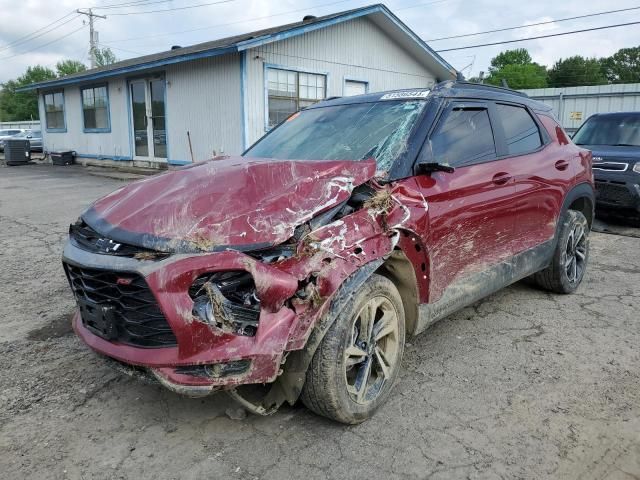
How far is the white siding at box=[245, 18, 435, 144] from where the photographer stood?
12.9 metres

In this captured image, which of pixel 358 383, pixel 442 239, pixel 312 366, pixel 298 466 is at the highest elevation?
pixel 442 239

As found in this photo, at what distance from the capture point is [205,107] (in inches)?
544

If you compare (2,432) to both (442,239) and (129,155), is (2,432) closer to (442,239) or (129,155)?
(442,239)

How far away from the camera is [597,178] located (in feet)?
26.6

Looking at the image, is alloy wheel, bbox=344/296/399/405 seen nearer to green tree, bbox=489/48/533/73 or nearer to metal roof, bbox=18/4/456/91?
metal roof, bbox=18/4/456/91

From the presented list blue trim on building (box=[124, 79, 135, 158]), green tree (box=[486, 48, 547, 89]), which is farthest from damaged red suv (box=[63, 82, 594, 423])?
green tree (box=[486, 48, 547, 89])

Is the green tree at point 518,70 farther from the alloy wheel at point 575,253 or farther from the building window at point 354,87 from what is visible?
the alloy wheel at point 575,253

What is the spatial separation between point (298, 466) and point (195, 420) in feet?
2.33

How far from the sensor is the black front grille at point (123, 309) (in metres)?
2.36

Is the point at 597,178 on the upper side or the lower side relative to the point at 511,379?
upper

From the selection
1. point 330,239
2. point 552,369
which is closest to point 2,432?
point 330,239

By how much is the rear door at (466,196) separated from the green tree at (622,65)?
2776 inches

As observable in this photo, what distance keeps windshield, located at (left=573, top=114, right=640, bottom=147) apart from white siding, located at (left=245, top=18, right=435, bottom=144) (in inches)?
276

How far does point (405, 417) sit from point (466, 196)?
147 centimetres
